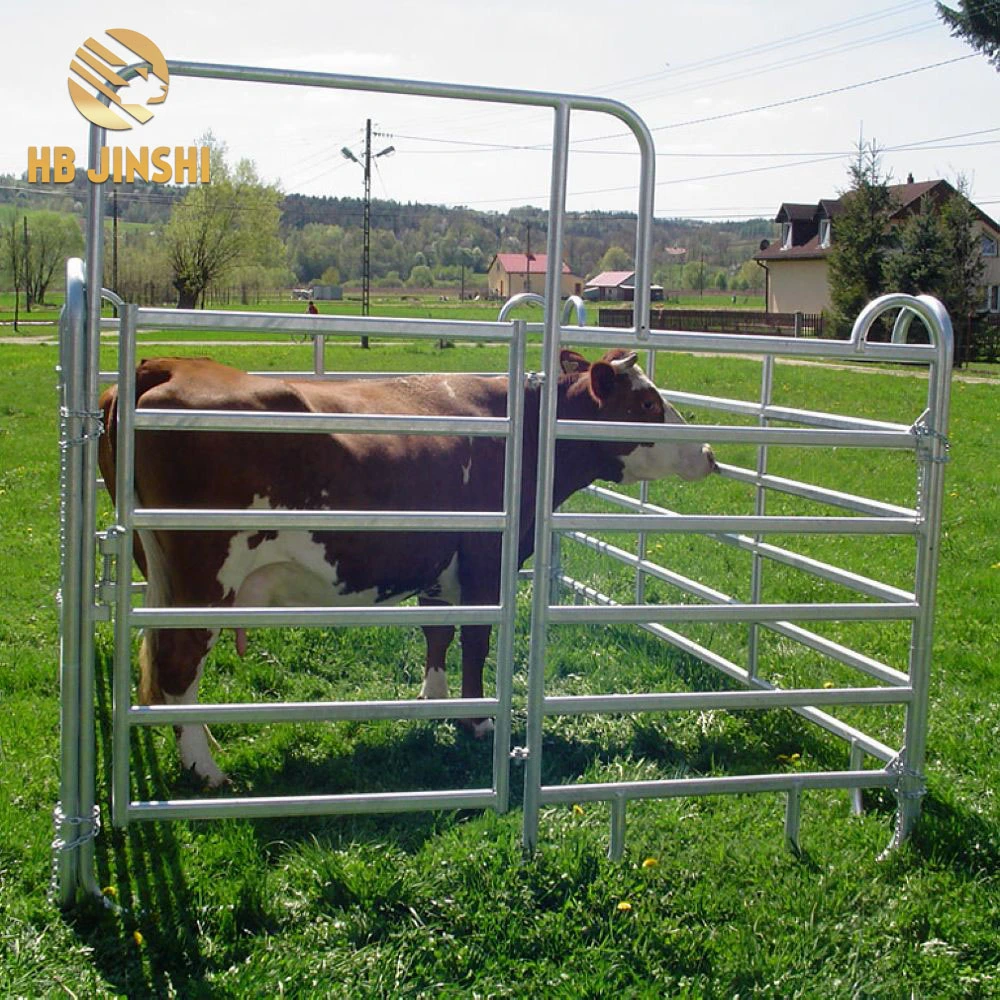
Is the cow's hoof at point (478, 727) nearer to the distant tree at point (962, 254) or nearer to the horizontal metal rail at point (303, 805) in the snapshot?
the horizontal metal rail at point (303, 805)

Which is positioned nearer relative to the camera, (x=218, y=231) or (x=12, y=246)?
(x=218, y=231)

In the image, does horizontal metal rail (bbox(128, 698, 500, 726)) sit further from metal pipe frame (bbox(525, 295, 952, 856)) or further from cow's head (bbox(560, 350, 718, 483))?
cow's head (bbox(560, 350, 718, 483))

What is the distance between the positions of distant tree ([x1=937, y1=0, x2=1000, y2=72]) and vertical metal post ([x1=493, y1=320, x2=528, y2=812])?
33623mm

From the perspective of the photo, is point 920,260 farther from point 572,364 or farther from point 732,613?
point 732,613

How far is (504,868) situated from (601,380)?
228 centimetres

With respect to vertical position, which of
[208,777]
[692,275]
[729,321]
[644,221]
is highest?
[692,275]

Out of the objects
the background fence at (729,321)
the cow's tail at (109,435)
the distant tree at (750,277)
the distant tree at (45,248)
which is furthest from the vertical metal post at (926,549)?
the distant tree at (750,277)

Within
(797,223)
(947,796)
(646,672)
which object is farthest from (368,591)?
(797,223)

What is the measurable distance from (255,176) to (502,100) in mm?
62701

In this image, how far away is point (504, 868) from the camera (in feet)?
12.4

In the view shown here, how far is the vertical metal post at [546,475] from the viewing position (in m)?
3.65

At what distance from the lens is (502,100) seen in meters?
3.72

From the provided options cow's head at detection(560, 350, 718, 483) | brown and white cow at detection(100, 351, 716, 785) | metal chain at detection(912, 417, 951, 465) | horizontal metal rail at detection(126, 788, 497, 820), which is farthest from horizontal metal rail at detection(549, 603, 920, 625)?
cow's head at detection(560, 350, 718, 483)

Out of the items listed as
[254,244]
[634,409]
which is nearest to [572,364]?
[634,409]
